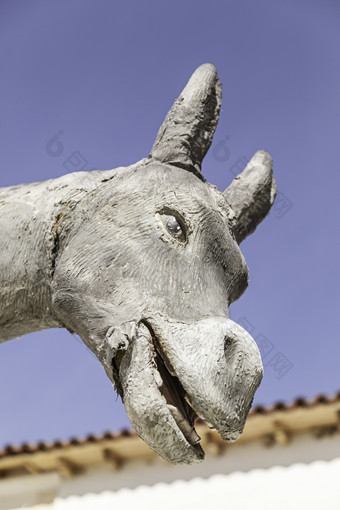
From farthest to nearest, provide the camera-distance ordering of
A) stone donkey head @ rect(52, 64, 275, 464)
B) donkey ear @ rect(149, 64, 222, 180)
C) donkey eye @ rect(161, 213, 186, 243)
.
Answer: donkey ear @ rect(149, 64, 222, 180), donkey eye @ rect(161, 213, 186, 243), stone donkey head @ rect(52, 64, 275, 464)

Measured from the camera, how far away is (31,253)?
6.97 ft

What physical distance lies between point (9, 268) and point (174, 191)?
655mm

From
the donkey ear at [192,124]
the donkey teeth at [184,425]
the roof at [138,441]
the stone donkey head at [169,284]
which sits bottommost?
the roof at [138,441]

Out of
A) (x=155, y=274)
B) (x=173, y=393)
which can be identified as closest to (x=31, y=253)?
(x=155, y=274)

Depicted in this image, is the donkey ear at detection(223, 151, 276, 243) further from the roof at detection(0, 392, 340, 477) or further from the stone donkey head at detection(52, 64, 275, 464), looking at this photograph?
the roof at detection(0, 392, 340, 477)

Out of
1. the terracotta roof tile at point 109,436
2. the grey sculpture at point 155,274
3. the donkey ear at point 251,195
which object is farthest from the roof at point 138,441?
the grey sculpture at point 155,274

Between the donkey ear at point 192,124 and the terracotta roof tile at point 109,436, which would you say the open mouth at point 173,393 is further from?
the terracotta roof tile at point 109,436

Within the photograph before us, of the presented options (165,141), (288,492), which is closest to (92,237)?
(165,141)

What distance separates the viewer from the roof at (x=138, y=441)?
678cm

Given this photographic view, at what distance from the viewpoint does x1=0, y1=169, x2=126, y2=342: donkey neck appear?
6.95ft

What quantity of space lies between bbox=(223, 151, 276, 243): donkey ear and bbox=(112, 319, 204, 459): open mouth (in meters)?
0.81

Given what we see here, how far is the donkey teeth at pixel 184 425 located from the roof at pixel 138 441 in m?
5.06

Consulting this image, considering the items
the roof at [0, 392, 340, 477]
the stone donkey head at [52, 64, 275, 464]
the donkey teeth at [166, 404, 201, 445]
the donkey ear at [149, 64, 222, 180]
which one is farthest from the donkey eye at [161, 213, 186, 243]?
the roof at [0, 392, 340, 477]

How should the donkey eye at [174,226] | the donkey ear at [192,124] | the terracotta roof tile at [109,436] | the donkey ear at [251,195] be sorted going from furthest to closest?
the terracotta roof tile at [109,436], the donkey ear at [251,195], the donkey ear at [192,124], the donkey eye at [174,226]
